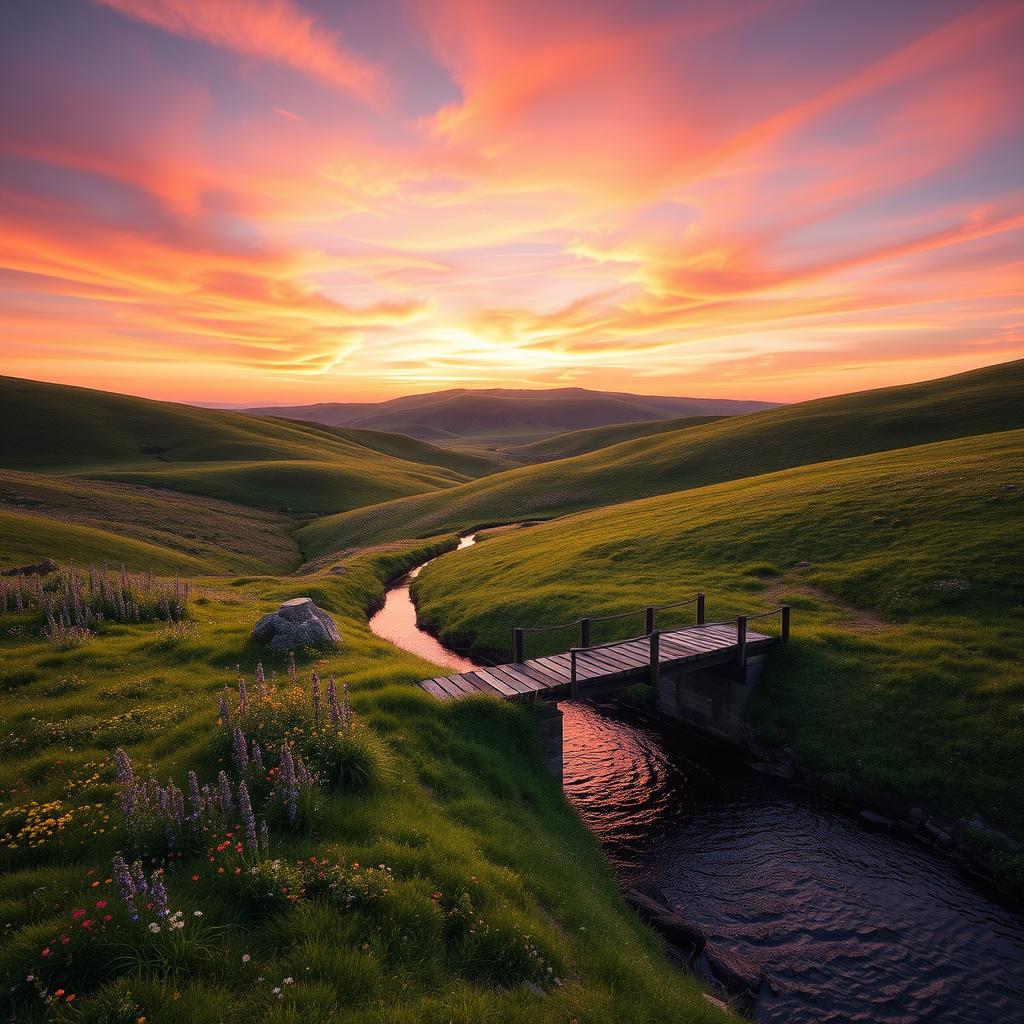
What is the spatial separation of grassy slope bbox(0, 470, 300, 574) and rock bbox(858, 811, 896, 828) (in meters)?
47.4

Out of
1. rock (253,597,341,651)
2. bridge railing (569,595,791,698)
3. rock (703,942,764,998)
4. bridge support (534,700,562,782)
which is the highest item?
rock (253,597,341,651)

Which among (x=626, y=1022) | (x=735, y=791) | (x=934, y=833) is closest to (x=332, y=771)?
(x=626, y=1022)

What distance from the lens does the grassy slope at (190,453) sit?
9925 cm

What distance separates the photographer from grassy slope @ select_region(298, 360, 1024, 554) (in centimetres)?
7575

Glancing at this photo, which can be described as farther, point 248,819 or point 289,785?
point 289,785

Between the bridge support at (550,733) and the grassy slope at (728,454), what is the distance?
6101cm

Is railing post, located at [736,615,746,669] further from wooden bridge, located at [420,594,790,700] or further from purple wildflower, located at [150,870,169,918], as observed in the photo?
purple wildflower, located at [150,870,169,918]

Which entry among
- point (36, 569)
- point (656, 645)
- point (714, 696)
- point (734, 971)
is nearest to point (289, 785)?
point (734, 971)

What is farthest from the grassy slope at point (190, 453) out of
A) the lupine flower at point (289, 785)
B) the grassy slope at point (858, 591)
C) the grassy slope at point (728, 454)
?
the lupine flower at point (289, 785)

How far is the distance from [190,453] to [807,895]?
456 ft

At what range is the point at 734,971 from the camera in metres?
13.1

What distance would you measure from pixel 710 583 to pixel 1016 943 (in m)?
22.5

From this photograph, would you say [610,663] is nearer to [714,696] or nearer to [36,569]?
[714,696]

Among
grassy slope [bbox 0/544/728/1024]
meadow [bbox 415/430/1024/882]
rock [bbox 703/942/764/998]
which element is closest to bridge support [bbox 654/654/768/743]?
meadow [bbox 415/430/1024/882]
